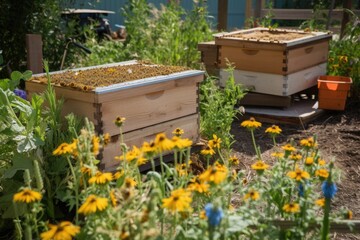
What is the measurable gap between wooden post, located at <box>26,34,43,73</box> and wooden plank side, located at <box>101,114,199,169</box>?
1.21 metres

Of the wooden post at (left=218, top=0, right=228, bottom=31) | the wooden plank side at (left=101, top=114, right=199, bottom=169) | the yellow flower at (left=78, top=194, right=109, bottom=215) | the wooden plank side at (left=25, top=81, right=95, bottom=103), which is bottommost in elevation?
the wooden plank side at (left=101, top=114, right=199, bottom=169)

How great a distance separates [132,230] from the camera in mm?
1611

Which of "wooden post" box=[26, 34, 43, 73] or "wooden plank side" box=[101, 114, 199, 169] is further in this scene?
"wooden post" box=[26, 34, 43, 73]

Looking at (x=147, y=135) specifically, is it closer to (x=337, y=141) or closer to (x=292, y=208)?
(x=292, y=208)

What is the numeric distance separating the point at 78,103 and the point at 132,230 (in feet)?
5.18

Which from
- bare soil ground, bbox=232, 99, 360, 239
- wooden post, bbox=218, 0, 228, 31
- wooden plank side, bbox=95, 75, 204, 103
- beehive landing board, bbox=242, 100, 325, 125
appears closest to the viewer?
wooden plank side, bbox=95, 75, 204, 103

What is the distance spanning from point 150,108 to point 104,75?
0.38 meters

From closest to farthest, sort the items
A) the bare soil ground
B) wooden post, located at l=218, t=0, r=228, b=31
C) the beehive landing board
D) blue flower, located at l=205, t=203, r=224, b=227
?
blue flower, located at l=205, t=203, r=224, b=227 → the bare soil ground → the beehive landing board → wooden post, located at l=218, t=0, r=228, b=31

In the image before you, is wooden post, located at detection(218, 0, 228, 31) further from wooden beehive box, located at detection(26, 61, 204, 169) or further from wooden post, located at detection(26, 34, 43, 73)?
wooden beehive box, located at detection(26, 61, 204, 169)

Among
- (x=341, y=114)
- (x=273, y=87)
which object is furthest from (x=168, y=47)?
(x=341, y=114)

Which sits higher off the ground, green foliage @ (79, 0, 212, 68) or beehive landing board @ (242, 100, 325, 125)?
green foliage @ (79, 0, 212, 68)

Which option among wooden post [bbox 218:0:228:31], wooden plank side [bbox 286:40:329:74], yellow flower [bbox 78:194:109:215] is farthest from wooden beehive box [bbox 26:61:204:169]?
wooden post [bbox 218:0:228:31]

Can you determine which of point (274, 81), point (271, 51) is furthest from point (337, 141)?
point (271, 51)

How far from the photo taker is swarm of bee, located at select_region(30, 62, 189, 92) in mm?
3091
